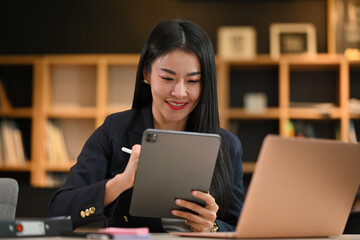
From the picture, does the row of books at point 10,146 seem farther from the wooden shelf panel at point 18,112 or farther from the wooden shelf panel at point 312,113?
the wooden shelf panel at point 312,113

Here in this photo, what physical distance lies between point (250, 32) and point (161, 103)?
3.26 metres

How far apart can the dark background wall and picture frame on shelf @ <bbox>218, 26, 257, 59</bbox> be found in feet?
0.46

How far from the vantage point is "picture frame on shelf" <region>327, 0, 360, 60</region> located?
4957mm

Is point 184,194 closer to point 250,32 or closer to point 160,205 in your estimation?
point 160,205

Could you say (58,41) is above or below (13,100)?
above

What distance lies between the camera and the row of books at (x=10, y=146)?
4.82m

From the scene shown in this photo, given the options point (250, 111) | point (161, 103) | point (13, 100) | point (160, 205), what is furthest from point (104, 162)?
point (13, 100)

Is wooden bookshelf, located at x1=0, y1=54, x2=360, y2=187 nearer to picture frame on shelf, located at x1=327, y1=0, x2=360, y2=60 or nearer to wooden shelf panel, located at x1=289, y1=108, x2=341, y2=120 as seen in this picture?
wooden shelf panel, located at x1=289, y1=108, x2=341, y2=120

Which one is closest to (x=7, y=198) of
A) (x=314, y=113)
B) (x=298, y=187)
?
(x=298, y=187)

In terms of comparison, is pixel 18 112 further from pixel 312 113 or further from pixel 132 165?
pixel 132 165

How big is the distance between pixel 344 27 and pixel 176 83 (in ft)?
11.4

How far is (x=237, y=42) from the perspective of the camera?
5055 mm

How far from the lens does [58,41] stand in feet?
17.2

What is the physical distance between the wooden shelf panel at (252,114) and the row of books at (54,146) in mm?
1448
